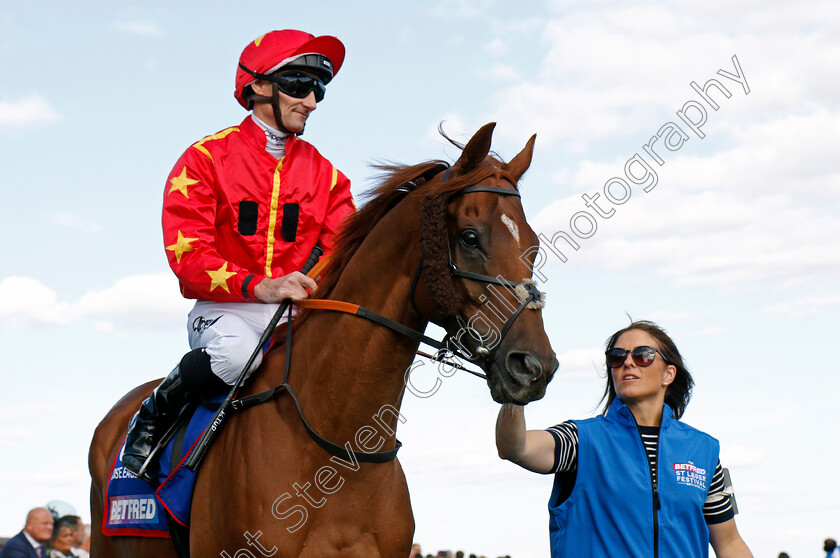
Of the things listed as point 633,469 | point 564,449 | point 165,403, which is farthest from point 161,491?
point 633,469

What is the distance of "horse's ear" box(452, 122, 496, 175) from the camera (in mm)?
3688

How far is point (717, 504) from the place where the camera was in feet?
13.8

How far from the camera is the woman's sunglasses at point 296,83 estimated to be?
4730 millimetres

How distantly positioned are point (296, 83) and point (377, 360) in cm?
185

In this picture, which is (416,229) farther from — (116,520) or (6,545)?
(6,545)

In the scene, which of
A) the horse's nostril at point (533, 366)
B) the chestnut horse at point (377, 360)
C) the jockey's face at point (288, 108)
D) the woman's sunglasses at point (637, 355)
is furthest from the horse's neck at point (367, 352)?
the jockey's face at point (288, 108)

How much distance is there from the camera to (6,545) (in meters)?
7.80

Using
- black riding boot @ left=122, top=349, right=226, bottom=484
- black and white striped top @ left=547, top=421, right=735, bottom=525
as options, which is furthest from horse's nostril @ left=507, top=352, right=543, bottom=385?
black riding boot @ left=122, top=349, right=226, bottom=484

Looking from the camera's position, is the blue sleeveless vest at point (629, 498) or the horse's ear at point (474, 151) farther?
the blue sleeveless vest at point (629, 498)

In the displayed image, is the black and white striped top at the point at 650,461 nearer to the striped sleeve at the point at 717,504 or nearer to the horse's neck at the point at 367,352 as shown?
the striped sleeve at the point at 717,504

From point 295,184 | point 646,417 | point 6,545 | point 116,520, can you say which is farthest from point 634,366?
point 6,545

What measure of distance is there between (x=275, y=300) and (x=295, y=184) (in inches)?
34.3

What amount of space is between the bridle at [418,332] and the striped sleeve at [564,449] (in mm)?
624

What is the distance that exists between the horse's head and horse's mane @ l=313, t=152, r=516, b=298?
303mm
